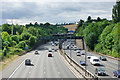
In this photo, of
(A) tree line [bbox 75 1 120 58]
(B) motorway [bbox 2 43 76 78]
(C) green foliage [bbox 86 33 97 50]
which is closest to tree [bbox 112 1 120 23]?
(A) tree line [bbox 75 1 120 58]

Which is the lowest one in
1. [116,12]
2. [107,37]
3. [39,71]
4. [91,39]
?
[39,71]

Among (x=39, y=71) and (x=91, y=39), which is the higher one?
(x=91, y=39)

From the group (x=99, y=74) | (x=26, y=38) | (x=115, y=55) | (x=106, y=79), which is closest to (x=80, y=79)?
(x=106, y=79)

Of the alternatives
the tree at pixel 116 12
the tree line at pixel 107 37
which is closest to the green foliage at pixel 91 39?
the tree line at pixel 107 37

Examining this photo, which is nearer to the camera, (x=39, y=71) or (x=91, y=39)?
(x=39, y=71)

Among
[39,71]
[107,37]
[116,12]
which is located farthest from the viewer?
[116,12]

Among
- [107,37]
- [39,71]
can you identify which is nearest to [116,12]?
[107,37]

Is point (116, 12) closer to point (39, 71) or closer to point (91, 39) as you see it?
point (91, 39)

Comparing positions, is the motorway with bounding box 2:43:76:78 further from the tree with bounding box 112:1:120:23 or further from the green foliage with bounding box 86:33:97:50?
the green foliage with bounding box 86:33:97:50

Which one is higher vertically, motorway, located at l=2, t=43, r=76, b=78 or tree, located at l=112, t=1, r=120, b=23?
tree, located at l=112, t=1, r=120, b=23

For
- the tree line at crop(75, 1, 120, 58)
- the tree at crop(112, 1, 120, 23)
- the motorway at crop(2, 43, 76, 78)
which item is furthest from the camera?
the tree at crop(112, 1, 120, 23)

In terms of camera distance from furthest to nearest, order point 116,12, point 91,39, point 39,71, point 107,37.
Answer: point 91,39 < point 116,12 < point 107,37 < point 39,71

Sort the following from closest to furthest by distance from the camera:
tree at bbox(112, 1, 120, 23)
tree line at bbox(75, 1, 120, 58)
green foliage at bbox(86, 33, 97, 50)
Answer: tree line at bbox(75, 1, 120, 58) → tree at bbox(112, 1, 120, 23) → green foliage at bbox(86, 33, 97, 50)

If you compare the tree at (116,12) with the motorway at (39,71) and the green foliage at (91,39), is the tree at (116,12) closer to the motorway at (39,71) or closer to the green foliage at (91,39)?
the green foliage at (91,39)
